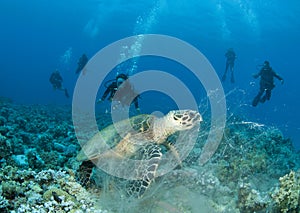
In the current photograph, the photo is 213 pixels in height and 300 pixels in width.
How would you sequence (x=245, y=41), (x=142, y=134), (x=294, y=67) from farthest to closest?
1. (x=294, y=67)
2. (x=245, y=41)
3. (x=142, y=134)

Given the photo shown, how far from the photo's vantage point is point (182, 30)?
147 feet

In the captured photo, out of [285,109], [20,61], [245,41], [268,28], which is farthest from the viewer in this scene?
[20,61]

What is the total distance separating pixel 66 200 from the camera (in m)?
2.64

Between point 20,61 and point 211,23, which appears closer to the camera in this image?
point 211,23

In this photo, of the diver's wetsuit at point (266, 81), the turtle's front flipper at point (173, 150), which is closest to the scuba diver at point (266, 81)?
the diver's wetsuit at point (266, 81)

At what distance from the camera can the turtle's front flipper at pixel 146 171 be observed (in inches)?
128

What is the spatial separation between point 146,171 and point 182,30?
43.4 m

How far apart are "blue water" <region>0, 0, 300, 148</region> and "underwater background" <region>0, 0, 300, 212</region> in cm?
19

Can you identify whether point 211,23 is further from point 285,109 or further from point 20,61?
point 20,61

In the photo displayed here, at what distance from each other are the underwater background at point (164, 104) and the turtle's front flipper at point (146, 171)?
18cm

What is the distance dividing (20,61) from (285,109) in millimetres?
86255

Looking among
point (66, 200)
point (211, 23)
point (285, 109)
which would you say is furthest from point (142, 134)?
point (285, 109)

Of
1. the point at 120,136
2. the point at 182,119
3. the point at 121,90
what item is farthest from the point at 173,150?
the point at 121,90

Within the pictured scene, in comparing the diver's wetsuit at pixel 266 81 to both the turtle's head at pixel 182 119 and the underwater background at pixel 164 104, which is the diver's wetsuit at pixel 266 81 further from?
the turtle's head at pixel 182 119
